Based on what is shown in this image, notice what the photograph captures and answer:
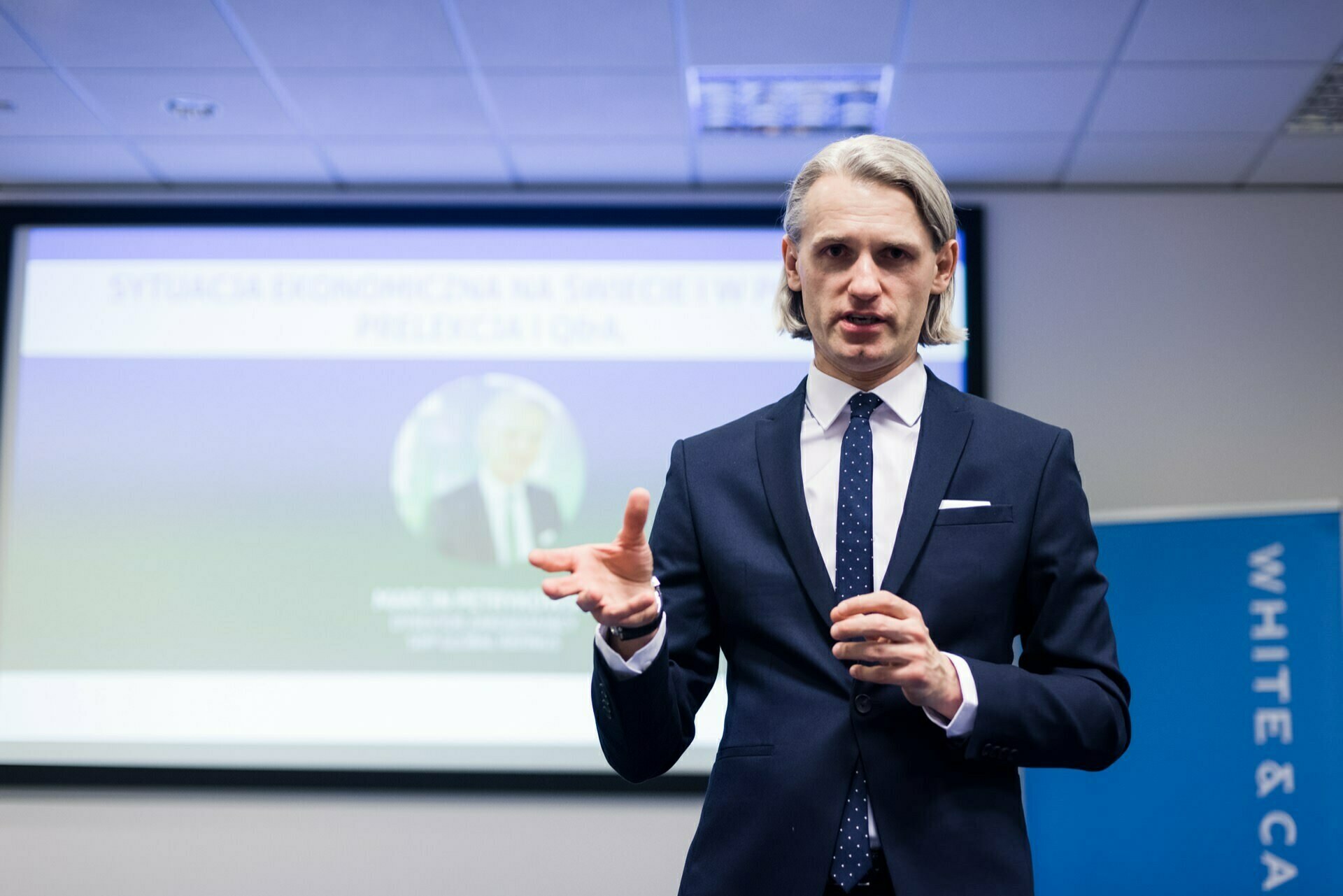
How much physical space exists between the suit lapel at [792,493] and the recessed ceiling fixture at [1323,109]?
3036 mm

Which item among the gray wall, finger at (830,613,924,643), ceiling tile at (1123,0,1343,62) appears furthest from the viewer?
the gray wall

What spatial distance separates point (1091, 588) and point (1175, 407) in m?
3.41

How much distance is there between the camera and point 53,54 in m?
3.47

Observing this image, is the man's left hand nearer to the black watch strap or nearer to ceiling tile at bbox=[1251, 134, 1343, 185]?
the black watch strap

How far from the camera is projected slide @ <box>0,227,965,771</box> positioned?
4070 mm

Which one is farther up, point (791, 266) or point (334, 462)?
point (334, 462)

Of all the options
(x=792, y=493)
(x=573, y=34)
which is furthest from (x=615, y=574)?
(x=573, y=34)

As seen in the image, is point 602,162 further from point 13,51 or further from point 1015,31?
point 13,51

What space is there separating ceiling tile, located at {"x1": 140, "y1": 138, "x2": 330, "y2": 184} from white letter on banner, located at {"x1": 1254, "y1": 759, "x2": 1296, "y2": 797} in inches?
146

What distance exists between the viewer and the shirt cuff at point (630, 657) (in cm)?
112

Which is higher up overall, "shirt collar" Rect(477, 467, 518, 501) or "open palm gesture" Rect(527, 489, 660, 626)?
"shirt collar" Rect(477, 467, 518, 501)

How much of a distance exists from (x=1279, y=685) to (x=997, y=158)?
200 centimetres

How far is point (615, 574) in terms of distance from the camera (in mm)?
1102

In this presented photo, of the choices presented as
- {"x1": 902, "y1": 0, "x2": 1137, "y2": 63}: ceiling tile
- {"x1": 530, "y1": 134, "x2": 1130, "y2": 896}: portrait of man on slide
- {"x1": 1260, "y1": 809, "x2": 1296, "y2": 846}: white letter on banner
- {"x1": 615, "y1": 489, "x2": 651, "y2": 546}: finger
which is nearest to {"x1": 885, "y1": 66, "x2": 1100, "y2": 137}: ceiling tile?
{"x1": 902, "y1": 0, "x2": 1137, "y2": 63}: ceiling tile
